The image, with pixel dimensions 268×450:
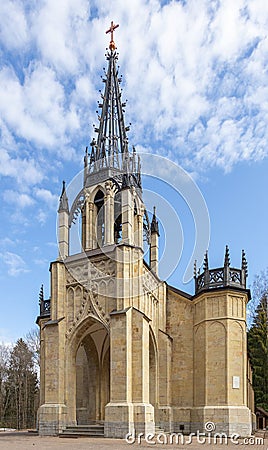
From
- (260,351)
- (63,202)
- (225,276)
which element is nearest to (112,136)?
(63,202)

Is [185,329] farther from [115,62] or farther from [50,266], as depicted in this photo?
[115,62]

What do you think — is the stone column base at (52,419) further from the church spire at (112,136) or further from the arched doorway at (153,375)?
the church spire at (112,136)

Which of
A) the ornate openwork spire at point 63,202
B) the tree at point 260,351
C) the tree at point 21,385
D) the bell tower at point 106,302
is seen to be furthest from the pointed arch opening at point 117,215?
the tree at point 21,385

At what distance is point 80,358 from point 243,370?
11236 millimetres

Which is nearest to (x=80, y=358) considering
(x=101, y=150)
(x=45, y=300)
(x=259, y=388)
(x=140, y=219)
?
(x=45, y=300)

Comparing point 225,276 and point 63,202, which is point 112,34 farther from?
point 225,276

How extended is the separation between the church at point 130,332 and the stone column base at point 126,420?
0.14ft

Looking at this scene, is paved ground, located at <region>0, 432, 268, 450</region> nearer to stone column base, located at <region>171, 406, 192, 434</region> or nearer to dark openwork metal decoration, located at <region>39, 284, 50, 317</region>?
stone column base, located at <region>171, 406, 192, 434</region>

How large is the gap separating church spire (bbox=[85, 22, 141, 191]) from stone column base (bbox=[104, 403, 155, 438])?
12.5 metres

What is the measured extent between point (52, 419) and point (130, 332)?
19.1ft

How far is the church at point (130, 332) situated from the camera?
922 inches

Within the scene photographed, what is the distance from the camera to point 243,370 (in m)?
25.5

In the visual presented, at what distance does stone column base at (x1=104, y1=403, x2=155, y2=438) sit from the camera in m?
22.0

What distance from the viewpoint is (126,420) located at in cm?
2208
